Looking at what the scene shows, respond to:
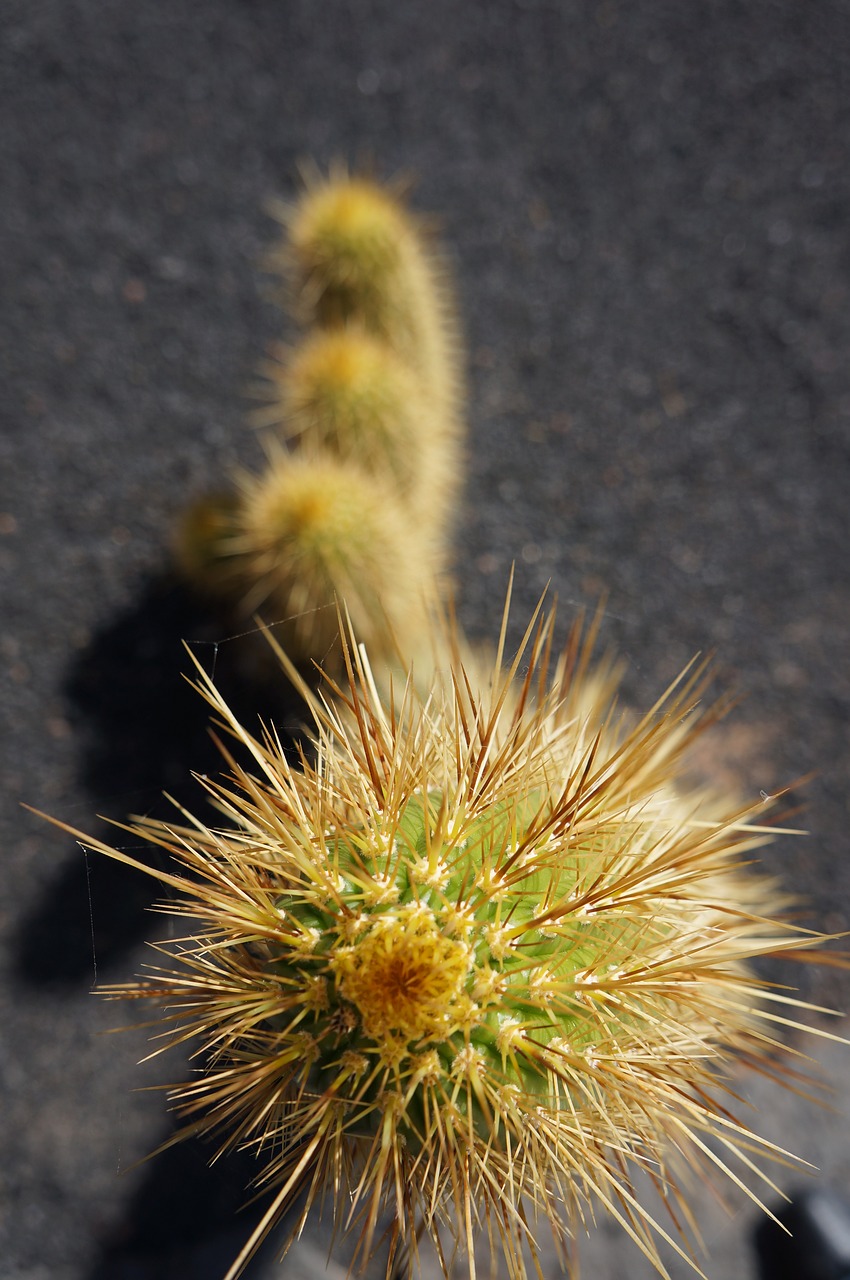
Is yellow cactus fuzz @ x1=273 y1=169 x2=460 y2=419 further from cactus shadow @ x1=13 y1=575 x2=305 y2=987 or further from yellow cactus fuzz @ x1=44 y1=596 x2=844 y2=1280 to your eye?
yellow cactus fuzz @ x1=44 y1=596 x2=844 y2=1280

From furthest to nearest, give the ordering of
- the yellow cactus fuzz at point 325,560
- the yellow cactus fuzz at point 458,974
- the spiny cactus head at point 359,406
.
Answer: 1. the spiny cactus head at point 359,406
2. the yellow cactus fuzz at point 325,560
3. the yellow cactus fuzz at point 458,974

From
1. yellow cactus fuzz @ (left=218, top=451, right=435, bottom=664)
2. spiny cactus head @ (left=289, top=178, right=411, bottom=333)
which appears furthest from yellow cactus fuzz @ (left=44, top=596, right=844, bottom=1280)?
spiny cactus head @ (left=289, top=178, right=411, bottom=333)

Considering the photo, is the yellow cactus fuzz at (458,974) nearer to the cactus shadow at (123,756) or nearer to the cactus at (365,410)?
the cactus shadow at (123,756)

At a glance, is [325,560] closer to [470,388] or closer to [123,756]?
[123,756]

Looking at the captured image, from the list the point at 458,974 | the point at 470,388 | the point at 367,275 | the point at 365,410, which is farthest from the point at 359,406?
the point at 458,974

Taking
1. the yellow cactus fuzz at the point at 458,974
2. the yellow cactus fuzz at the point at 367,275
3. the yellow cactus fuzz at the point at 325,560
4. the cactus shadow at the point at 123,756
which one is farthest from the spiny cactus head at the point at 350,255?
the yellow cactus fuzz at the point at 458,974
